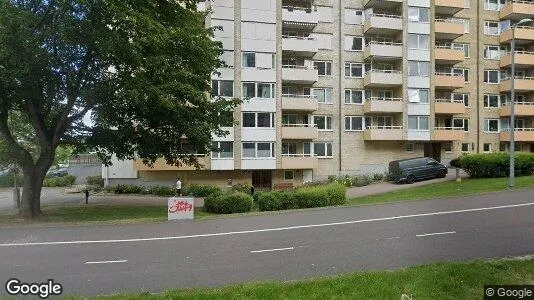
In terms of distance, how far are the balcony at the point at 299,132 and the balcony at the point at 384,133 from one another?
5082mm

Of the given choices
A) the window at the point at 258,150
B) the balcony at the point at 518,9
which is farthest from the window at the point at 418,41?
the window at the point at 258,150

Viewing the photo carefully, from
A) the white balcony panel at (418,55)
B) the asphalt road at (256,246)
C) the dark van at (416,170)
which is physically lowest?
the asphalt road at (256,246)

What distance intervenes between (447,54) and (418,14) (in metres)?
4.75

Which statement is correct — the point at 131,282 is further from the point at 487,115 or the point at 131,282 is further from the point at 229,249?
the point at 487,115

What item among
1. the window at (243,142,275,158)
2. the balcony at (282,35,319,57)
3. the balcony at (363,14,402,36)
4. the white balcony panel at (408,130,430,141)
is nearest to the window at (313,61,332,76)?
the balcony at (282,35,319,57)

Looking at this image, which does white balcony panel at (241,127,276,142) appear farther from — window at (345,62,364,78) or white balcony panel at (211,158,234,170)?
window at (345,62,364,78)

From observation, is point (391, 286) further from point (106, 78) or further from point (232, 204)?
point (106, 78)

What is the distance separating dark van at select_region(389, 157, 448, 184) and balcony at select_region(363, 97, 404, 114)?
6.86 metres

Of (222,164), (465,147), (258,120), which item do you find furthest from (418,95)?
(222,164)

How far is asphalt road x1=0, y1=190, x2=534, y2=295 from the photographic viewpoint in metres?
6.85

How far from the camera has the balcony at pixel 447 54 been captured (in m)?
36.1

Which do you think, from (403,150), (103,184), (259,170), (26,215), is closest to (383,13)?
(403,150)

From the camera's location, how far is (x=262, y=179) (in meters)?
33.5

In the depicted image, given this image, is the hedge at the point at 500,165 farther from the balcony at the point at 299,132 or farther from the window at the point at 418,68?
the balcony at the point at 299,132
